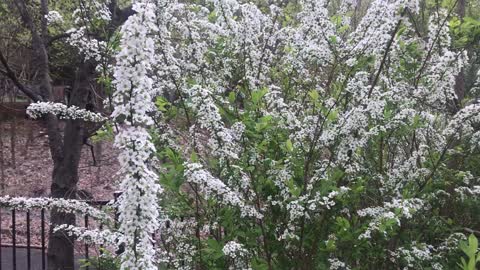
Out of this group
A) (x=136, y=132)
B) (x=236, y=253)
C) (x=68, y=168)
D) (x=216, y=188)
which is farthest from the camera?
(x=68, y=168)

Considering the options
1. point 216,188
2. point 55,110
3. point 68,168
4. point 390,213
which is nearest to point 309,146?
point 390,213

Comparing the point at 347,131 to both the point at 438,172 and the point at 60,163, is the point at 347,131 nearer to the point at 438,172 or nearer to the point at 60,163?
the point at 438,172

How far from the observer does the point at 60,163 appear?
5.06 metres

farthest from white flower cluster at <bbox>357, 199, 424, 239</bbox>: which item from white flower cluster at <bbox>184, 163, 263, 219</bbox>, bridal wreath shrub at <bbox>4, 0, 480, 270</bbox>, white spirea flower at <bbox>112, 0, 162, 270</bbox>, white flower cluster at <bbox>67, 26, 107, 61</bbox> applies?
white flower cluster at <bbox>67, 26, 107, 61</bbox>

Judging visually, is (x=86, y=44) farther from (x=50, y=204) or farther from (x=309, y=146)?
(x=309, y=146)

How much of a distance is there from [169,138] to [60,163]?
6.91 feet

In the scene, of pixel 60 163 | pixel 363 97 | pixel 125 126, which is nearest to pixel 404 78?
pixel 363 97

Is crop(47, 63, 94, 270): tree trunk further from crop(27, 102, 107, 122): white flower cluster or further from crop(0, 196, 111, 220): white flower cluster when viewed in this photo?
crop(0, 196, 111, 220): white flower cluster

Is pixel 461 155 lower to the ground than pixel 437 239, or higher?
higher

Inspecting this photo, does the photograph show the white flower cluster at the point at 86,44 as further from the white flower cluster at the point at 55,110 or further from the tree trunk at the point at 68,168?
the tree trunk at the point at 68,168

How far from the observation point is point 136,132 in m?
1.86

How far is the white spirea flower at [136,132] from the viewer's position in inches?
73.1

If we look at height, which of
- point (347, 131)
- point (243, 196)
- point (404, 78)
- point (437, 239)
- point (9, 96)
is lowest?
point (437, 239)

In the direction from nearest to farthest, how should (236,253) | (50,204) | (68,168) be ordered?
(236,253), (50,204), (68,168)
